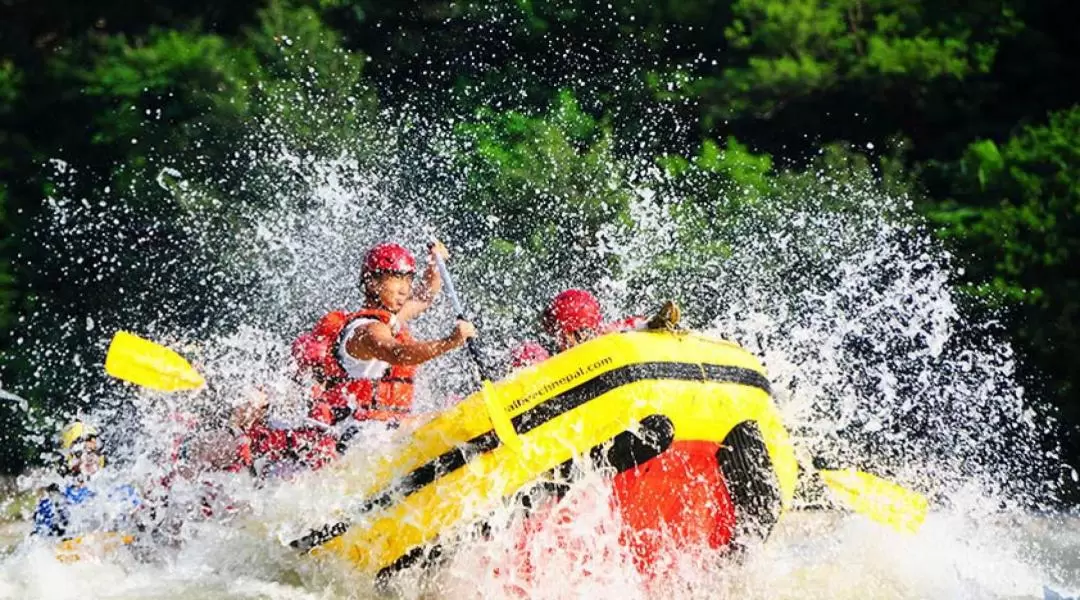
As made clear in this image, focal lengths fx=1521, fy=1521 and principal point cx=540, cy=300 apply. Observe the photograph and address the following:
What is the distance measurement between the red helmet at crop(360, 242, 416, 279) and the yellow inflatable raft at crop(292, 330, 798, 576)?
39.4 inches

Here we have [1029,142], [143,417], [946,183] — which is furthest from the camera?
[946,183]

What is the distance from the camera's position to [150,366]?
6102mm

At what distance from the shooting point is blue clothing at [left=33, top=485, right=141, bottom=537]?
652 centimetres

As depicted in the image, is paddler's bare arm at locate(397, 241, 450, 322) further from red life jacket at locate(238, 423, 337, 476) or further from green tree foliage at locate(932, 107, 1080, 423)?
green tree foliage at locate(932, 107, 1080, 423)

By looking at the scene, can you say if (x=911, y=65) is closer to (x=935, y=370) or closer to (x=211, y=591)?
(x=935, y=370)

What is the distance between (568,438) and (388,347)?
3.38ft

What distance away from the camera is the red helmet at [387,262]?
6156mm

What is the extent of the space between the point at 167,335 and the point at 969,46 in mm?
6571

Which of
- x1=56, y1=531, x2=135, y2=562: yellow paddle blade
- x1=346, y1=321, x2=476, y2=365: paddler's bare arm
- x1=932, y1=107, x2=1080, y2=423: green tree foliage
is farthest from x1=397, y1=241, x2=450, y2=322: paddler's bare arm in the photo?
x1=932, y1=107, x2=1080, y2=423: green tree foliage

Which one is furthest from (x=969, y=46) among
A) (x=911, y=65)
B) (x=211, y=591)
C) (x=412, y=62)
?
(x=211, y=591)

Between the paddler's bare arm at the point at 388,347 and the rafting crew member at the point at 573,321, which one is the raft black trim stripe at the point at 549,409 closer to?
the paddler's bare arm at the point at 388,347

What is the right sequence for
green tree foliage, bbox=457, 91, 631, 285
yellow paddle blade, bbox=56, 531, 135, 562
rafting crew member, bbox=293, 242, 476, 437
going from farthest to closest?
1. green tree foliage, bbox=457, 91, 631, 285
2. yellow paddle blade, bbox=56, 531, 135, 562
3. rafting crew member, bbox=293, 242, 476, 437

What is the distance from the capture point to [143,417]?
285 inches

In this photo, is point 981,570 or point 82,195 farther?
point 82,195
